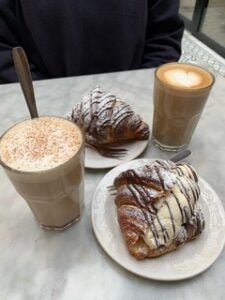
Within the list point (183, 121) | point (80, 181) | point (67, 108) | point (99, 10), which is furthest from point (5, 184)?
point (99, 10)

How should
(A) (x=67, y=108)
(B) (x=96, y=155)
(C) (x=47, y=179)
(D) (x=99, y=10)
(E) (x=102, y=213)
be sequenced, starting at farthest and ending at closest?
(D) (x=99, y=10) < (A) (x=67, y=108) < (B) (x=96, y=155) < (E) (x=102, y=213) < (C) (x=47, y=179)

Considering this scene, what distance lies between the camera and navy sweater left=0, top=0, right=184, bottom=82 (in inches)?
37.9

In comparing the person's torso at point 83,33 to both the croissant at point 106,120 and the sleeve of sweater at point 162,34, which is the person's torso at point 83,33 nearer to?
the sleeve of sweater at point 162,34

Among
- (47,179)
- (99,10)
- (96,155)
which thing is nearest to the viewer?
(47,179)

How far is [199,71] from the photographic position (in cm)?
66

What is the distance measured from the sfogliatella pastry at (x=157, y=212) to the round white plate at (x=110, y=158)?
0.46ft

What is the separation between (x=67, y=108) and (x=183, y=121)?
0.34 m

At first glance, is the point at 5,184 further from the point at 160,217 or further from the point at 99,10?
the point at 99,10

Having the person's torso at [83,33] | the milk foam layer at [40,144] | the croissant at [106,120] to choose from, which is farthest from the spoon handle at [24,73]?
the person's torso at [83,33]

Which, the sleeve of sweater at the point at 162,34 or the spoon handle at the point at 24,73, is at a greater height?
the spoon handle at the point at 24,73

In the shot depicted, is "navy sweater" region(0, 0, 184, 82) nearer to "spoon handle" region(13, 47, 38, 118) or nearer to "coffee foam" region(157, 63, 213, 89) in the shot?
"coffee foam" region(157, 63, 213, 89)

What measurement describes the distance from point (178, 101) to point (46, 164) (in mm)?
335

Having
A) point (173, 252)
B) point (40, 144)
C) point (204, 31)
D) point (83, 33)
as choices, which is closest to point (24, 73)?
point (40, 144)

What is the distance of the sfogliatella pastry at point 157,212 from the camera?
45cm
